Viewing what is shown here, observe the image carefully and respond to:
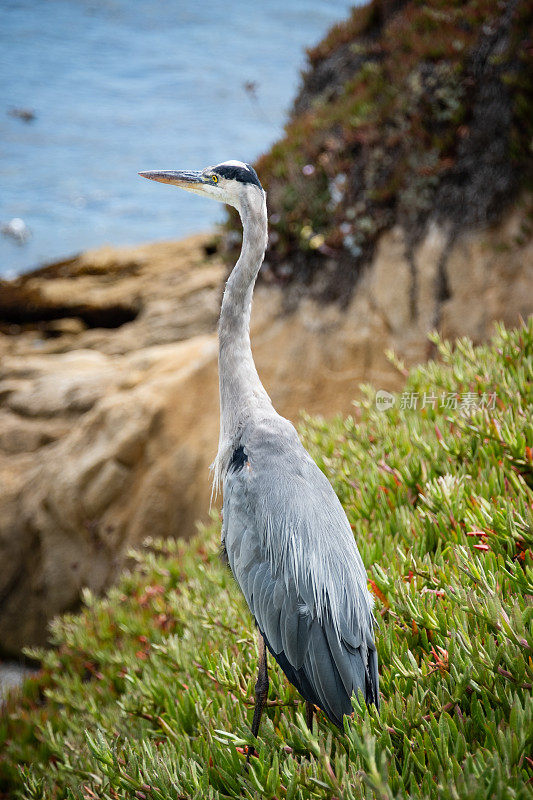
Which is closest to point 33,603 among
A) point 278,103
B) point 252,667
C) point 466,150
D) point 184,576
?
point 184,576

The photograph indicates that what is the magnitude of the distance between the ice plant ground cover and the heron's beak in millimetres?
1688

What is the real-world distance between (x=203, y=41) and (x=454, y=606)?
2641 cm

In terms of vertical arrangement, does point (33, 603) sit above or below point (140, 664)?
below

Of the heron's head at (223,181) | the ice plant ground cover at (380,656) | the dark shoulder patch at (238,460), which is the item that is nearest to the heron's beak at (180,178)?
the heron's head at (223,181)

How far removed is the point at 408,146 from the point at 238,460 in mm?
4586

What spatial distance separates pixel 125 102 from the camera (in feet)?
70.2

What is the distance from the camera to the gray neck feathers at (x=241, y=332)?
8.29 feet

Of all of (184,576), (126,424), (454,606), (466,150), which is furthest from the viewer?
(126,424)

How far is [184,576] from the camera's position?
4137 millimetres

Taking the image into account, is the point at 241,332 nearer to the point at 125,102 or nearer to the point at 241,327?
the point at 241,327

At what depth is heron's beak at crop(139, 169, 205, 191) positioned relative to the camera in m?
2.75

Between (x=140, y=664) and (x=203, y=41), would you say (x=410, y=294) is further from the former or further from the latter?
(x=203, y=41)

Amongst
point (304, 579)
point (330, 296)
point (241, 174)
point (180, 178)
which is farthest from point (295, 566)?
point (330, 296)

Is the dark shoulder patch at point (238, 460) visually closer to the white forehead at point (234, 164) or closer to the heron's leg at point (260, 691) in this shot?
the heron's leg at point (260, 691)
